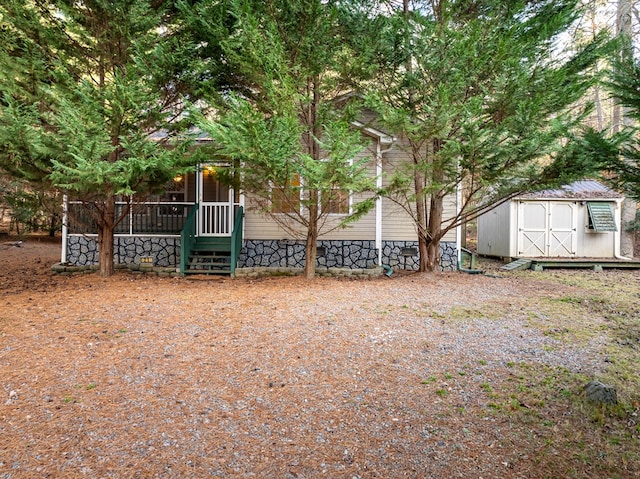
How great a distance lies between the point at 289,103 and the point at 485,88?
11.7ft

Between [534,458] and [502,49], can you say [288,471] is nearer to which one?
[534,458]

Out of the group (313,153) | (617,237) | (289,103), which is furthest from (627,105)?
(617,237)

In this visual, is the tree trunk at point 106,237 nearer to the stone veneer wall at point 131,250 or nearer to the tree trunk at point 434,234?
the stone veneer wall at point 131,250

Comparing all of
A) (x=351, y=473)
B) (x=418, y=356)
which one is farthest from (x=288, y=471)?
(x=418, y=356)

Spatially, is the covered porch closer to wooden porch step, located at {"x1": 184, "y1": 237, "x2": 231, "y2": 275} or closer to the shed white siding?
wooden porch step, located at {"x1": 184, "y1": 237, "x2": 231, "y2": 275}

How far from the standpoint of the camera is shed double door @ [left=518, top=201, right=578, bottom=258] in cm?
1217

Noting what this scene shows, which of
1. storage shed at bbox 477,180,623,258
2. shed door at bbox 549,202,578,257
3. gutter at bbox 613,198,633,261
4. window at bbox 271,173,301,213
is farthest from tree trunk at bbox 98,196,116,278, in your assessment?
gutter at bbox 613,198,633,261

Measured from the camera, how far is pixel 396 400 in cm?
289

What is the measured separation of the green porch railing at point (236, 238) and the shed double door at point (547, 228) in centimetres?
884

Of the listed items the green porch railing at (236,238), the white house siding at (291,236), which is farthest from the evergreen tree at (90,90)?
the white house siding at (291,236)

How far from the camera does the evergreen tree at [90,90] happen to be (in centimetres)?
577

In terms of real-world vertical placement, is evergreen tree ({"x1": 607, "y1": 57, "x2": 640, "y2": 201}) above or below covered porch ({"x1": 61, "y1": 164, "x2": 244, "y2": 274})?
above

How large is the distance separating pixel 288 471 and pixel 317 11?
690cm

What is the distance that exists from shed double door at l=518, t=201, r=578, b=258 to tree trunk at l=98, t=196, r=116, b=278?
38.0ft
